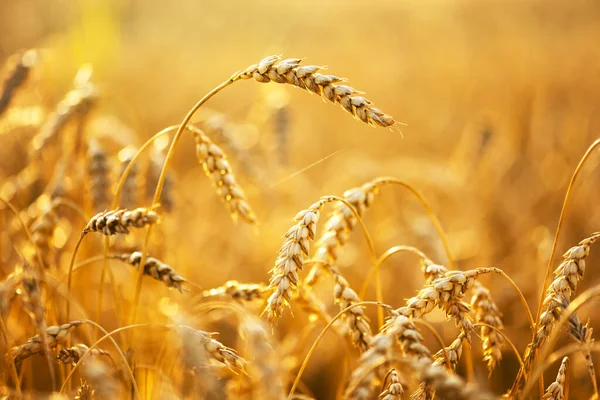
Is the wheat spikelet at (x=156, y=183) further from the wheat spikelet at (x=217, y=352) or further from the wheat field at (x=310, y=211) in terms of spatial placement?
the wheat spikelet at (x=217, y=352)

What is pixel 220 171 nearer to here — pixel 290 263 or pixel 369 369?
pixel 290 263

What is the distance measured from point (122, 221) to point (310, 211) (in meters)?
0.46

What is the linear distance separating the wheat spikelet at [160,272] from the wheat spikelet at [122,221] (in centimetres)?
21

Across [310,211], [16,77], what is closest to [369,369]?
[310,211]

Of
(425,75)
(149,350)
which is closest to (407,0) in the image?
(425,75)

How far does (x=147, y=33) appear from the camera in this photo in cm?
1077

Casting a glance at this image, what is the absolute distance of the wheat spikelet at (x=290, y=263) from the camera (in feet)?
4.28

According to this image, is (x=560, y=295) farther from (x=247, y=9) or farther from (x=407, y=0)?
(x=247, y=9)

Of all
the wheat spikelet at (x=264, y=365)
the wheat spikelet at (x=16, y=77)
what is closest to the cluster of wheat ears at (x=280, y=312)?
the wheat spikelet at (x=264, y=365)

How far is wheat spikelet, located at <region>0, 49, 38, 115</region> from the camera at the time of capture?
7.78 feet

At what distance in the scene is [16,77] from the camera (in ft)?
8.14

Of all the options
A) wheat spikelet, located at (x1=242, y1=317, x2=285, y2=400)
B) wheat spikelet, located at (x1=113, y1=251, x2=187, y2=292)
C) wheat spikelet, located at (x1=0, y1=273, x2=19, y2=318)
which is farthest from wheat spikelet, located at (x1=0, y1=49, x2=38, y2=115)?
wheat spikelet, located at (x1=242, y1=317, x2=285, y2=400)

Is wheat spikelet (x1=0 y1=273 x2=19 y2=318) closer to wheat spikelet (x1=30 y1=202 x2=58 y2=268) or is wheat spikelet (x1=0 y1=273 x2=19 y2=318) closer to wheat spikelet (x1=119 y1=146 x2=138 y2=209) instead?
wheat spikelet (x1=30 y1=202 x2=58 y2=268)

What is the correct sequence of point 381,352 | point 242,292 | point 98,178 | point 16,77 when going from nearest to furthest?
point 381,352 → point 242,292 → point 98,178 → point 16,77
